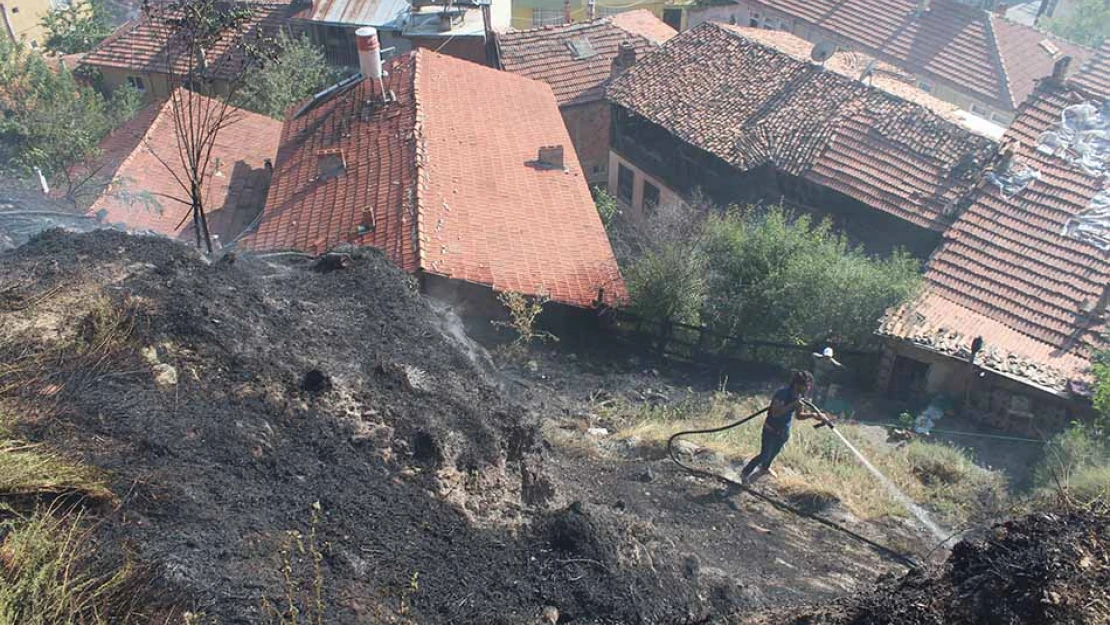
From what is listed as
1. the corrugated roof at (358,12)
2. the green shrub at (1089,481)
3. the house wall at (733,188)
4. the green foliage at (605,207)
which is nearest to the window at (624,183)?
the house wall at (733,188)

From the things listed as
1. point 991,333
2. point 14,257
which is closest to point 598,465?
point 14,257

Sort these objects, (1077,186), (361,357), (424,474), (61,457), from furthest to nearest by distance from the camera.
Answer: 1. (1077,186)
2. (361,357)
3. (424,474)
4. (61,457)

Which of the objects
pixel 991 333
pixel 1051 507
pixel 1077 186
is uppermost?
pixel 1051 507

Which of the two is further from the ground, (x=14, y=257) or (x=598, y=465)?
(x=14, y=257)

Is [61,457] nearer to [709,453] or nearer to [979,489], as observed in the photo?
[709,453]

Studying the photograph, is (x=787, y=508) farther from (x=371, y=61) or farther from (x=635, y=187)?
(x=635, y=187)

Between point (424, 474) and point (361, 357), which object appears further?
point (361, 357)

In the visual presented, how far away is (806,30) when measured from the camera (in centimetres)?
3319

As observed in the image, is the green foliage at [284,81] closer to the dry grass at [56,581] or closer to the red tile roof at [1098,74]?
the dry grass at [56,581]

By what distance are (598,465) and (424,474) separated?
309 centimetres

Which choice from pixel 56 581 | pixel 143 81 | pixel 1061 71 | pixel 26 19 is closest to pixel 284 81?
pixel 143 81

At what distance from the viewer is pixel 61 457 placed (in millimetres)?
6234

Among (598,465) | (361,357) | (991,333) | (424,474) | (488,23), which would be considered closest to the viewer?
(424,474)

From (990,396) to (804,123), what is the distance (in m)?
9.09
